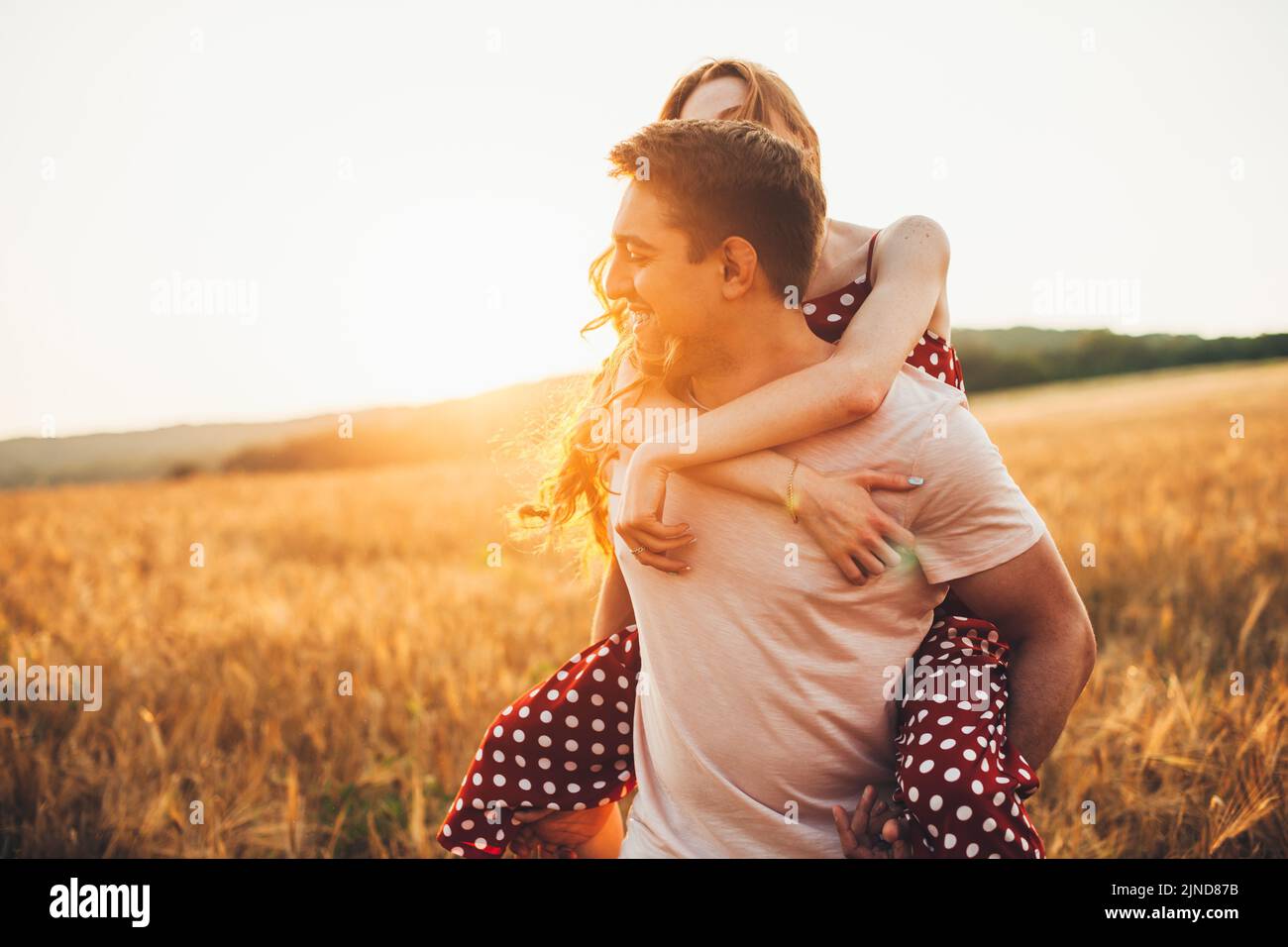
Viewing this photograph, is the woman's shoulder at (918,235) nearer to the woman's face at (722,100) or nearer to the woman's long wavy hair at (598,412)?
the woman's long wavy hair at (598,412)

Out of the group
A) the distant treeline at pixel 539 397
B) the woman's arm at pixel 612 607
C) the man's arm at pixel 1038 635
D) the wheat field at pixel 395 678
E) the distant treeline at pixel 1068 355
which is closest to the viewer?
the man's arm at pixel 1038 635

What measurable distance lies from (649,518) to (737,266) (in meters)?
0.54

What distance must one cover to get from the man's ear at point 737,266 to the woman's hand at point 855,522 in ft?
1.37

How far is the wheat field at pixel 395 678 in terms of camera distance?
3158 mm

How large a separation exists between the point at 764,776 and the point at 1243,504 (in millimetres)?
6910

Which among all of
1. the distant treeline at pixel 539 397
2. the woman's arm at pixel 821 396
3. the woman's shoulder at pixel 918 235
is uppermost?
the woman's shoulder at pixel 918 235

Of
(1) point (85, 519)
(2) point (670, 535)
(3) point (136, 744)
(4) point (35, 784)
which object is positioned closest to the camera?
(2) point (670, 535)

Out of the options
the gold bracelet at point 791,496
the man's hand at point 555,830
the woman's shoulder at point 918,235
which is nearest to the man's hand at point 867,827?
the gold bracelet at point 791,496

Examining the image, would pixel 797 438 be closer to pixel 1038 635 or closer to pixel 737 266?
pixel 737 266

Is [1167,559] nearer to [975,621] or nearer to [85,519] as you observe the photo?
[975,621]

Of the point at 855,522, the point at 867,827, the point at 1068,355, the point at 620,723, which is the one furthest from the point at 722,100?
the point at 1068,355

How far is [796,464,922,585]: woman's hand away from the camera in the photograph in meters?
1.75

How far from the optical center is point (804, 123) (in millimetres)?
2848
